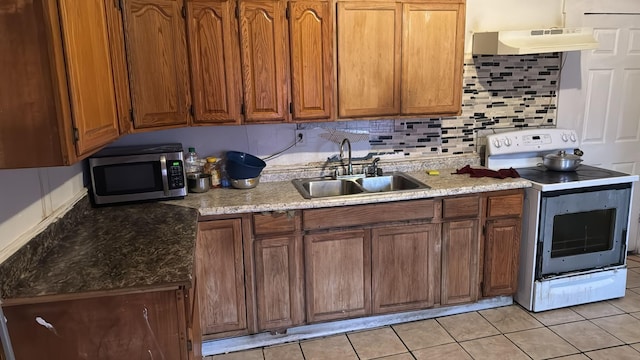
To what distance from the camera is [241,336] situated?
2.84 meters

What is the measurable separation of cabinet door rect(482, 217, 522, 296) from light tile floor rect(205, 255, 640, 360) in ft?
0.64

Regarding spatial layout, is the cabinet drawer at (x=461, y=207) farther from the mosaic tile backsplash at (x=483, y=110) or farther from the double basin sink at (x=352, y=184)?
the mosaic tile backsplash at (x=483, y=110)

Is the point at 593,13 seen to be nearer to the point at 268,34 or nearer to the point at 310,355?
the point at 268,34

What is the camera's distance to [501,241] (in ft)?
10.2

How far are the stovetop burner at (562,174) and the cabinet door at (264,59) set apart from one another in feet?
5.56

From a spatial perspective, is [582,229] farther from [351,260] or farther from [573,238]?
[351,260]

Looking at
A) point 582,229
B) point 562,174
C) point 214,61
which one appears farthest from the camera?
point 562,174

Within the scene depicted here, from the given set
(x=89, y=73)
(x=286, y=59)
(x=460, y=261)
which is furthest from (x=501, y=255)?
(x=89, y=73)

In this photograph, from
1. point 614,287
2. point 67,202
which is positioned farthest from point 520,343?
point 67,202

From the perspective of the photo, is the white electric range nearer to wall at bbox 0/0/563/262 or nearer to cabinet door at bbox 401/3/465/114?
wall at bbox 0/0/563/262

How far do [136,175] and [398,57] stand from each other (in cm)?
167

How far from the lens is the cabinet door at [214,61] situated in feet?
8.72

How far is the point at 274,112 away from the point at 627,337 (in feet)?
8.10

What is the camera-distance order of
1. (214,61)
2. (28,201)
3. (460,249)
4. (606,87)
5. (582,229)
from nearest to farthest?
(28,201), (214,61), (460,249), (582,229), (606,87)
